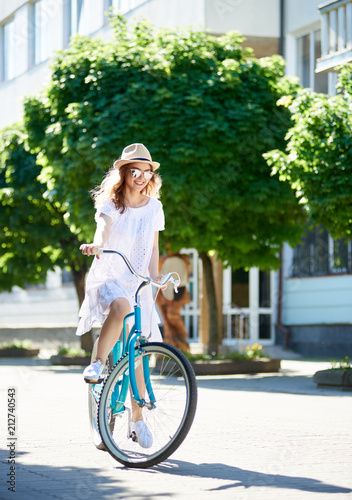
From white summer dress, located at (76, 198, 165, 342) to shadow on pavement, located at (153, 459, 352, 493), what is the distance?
0.86 metres

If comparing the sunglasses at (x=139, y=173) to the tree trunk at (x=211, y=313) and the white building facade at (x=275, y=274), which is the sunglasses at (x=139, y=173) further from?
the white building facade at (x=275, y=274)

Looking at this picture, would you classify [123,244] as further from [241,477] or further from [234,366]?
[234,366]

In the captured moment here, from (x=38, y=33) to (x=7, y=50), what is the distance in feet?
10.7

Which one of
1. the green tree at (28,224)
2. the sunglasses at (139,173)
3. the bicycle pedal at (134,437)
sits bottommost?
the bicycle pedal at (134,437)

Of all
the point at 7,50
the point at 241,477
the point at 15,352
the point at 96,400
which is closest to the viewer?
the point at 241,477

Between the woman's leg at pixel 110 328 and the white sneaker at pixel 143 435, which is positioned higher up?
the woman's leg at pixel 110 328

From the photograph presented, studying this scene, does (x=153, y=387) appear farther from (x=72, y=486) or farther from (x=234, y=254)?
(x=234, y=254)

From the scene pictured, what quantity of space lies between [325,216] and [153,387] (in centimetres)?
770

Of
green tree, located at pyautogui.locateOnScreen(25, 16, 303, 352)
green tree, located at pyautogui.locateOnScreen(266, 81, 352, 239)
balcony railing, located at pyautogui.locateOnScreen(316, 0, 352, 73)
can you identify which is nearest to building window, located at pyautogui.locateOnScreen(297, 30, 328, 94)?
balcony railing, located at pyautogui.locateOnScreen(316, 0, 352, 73)

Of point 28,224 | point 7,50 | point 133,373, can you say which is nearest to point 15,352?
point 28,224

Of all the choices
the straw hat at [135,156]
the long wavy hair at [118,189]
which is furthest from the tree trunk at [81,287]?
the straw hat at [135,156]

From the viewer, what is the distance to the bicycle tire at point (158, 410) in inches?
223

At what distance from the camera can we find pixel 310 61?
24.6 meters

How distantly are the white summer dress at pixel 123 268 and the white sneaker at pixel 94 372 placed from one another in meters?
0.34
